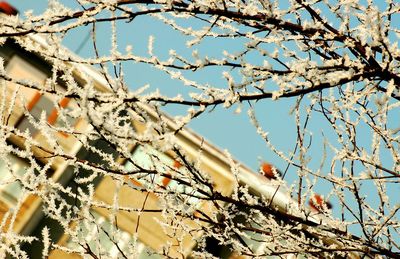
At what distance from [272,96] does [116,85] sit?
0.83m

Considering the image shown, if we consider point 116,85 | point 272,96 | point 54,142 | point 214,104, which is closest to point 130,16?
point 116,85

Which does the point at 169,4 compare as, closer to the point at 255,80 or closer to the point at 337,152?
the point at 255,80

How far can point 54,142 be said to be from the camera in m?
2.65

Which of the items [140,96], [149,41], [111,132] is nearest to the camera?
[111,132]

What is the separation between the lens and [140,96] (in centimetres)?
207

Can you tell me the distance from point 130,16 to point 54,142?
3.46 feet

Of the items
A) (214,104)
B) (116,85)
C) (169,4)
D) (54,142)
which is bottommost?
(54,142)

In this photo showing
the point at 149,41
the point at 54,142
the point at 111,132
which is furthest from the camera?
the point at 54,142

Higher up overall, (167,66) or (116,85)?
(167,66)

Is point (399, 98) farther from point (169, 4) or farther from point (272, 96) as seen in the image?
point (169, 4)

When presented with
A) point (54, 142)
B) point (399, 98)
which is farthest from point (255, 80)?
point (54, 142)

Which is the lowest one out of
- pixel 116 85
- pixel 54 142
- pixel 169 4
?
pixel 54 142

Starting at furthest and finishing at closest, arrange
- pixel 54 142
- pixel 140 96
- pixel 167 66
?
1. pixel 54 142
2. pixel 167 66
3. pixel 140 96

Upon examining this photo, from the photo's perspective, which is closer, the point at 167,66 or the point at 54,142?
the point at 167,66
